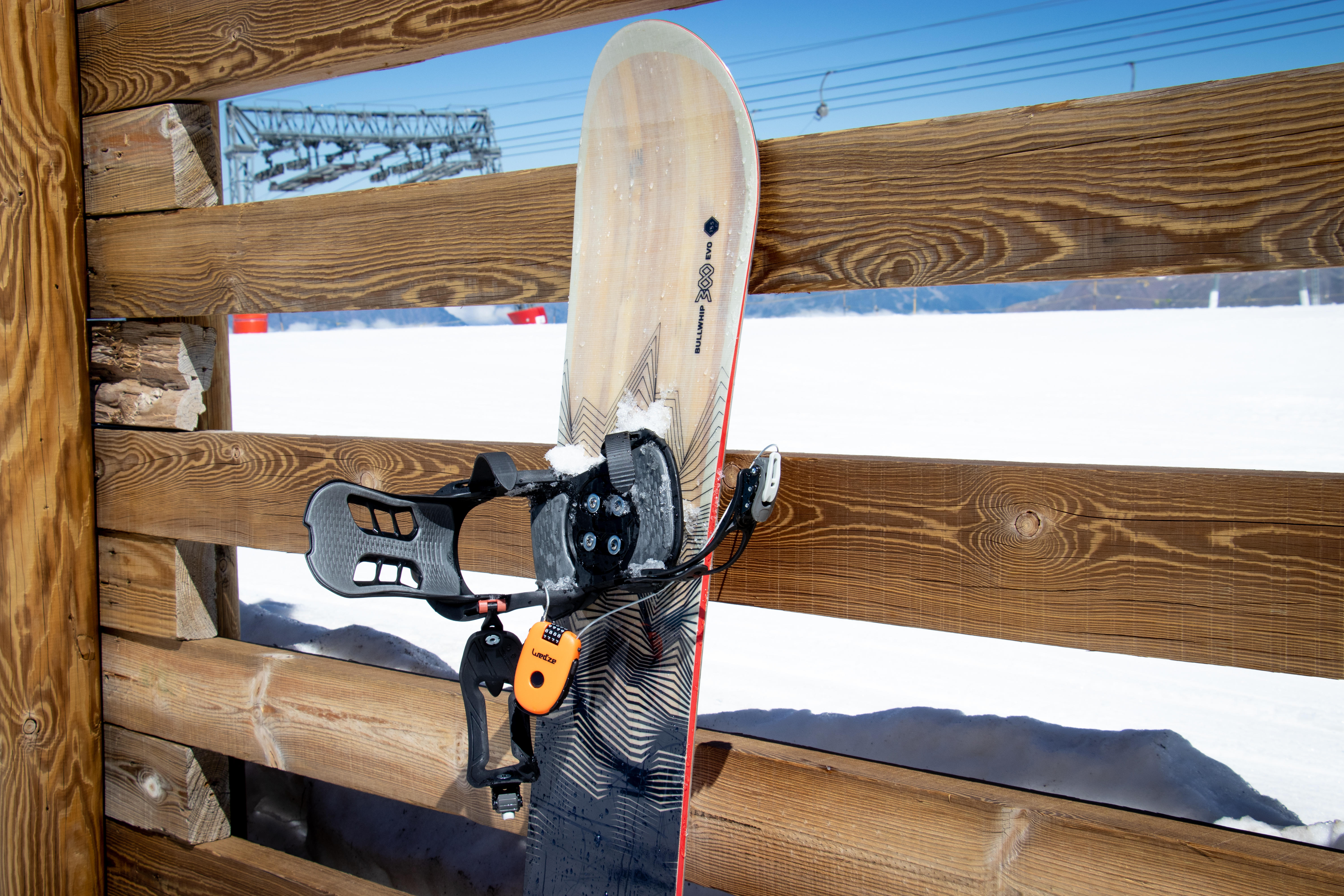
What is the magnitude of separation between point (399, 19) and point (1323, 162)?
56.7 inches

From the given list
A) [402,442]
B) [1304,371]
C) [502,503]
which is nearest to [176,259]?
[402,442]

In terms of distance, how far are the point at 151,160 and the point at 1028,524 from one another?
6.15 feet

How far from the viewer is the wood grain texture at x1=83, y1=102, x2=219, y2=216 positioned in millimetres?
1717

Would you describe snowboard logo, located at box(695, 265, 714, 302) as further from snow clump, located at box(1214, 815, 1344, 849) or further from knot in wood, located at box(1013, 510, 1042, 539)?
snow clump, located at box(1214, 815, 1344, 849)

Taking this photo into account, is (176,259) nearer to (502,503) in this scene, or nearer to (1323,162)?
(502,503)

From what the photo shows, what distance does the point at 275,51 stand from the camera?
1594mm

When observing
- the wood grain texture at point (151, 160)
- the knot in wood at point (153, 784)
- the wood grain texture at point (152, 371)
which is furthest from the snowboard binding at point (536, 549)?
the knot in wood at point (153, 784)

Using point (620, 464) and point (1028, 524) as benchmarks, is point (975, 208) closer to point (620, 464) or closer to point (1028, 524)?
point (1028, 524)

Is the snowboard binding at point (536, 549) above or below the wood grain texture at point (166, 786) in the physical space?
above

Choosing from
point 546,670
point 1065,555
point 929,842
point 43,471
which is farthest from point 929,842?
point 43,471

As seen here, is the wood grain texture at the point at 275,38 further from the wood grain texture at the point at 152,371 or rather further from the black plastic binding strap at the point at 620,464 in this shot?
the black plastic binding strap at the point at 620,464

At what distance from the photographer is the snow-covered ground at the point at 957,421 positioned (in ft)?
7.69

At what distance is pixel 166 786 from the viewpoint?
1.84 metres

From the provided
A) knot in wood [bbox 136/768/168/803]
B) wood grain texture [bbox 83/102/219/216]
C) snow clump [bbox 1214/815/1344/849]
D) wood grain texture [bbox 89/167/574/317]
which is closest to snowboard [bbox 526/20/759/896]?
wood grain texture [bbox 89/167/574/317]
